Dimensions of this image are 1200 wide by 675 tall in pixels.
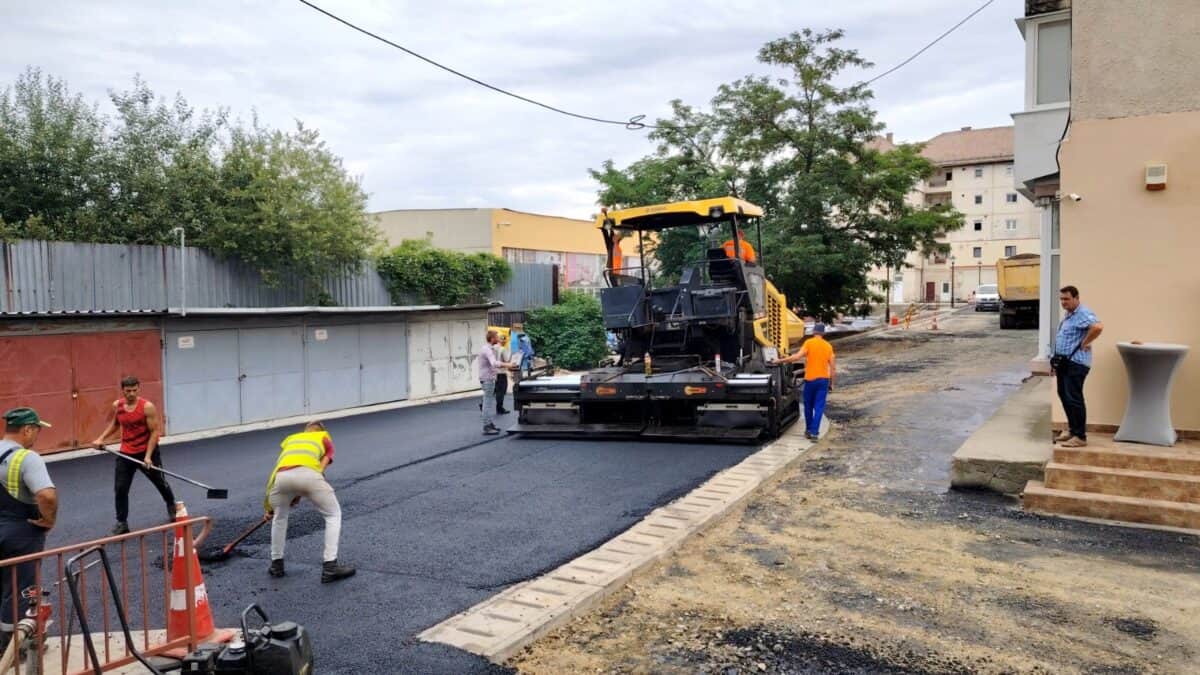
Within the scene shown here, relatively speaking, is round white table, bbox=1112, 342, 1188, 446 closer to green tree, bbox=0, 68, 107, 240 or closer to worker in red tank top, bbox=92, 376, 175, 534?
worker in red tank top, bbox=92, 376, 175, 534

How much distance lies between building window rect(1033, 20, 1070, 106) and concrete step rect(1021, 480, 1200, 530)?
274 inches

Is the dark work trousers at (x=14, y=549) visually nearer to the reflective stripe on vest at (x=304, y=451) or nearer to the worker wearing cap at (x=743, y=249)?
the reflective stripe on vest at (x=304, y=451)

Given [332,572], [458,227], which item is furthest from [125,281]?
[458,227]

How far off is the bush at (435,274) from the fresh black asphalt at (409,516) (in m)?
7.31

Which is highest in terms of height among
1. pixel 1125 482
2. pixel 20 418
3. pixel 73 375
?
pixel 20 418

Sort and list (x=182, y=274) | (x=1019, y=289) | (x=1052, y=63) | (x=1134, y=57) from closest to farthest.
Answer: (x=1134, y=57) → (x=1052, y=63) → (x=182, y=274) → (x=1019, y=289)

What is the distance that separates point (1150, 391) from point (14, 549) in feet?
29.6

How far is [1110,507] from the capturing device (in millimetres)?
7023

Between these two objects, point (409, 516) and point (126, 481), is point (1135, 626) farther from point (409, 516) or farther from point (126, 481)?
point (126, 481)

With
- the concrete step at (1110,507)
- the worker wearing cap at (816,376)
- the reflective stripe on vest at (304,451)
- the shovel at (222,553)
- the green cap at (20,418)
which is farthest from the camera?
the worker wearing cap at (816,376)

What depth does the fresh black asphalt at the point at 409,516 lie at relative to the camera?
502 cm

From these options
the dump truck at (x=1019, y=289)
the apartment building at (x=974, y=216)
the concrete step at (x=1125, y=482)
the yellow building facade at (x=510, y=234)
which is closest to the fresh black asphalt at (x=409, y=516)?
the concrete step at (x=1125, y=482)

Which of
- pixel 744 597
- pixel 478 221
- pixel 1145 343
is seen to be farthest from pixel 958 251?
pixel 744 597

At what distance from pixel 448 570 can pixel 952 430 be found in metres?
8.14
